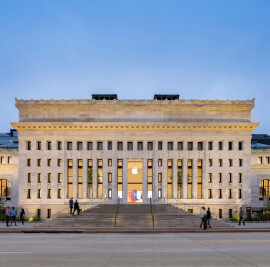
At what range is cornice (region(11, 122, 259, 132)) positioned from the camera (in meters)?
49.8

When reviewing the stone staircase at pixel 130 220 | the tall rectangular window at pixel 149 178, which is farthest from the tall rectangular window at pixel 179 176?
the stone staircase at pixel 130 220

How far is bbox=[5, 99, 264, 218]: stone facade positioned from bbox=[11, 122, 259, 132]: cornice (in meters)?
0.13

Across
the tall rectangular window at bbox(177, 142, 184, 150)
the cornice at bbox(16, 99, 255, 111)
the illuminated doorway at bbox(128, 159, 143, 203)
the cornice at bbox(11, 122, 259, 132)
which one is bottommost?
the illuminated doorway at bbox(128, 159, 143, 203)

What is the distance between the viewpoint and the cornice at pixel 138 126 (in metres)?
49.8

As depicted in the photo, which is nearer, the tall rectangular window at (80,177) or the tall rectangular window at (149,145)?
the tall rectangular window at (80,177)

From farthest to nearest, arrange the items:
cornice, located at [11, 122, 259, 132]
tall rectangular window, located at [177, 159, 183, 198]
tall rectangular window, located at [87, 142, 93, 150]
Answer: tall rectangular window, located at [87, 142, 93, 150], tall rectangular window, located at [177, 159, 183, 198], cornice, located at [11, 122, 259, 132]

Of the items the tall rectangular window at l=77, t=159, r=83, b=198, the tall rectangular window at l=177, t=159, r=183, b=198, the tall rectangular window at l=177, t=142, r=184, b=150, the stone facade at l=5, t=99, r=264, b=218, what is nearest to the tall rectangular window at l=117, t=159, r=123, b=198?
the stone facade at l=5, t=99, r=264, b=218

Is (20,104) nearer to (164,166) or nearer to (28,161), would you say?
(28,161)

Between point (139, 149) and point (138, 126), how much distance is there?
322 cm

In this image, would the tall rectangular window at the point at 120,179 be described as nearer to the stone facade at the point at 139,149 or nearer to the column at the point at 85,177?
the stone facade at the point at 139,149

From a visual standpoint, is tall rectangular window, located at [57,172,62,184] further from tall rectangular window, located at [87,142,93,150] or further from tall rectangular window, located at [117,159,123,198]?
tall rectangular window, located at [117,159,123,198]

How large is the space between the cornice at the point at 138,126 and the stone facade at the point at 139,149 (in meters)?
0.13

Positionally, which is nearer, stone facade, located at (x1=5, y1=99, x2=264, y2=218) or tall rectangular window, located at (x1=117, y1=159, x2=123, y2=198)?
stone facade, located at (x1=5, y1=99, x2=264, y2=218)

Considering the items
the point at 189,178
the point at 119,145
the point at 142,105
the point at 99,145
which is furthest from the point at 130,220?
the point at 142,105
